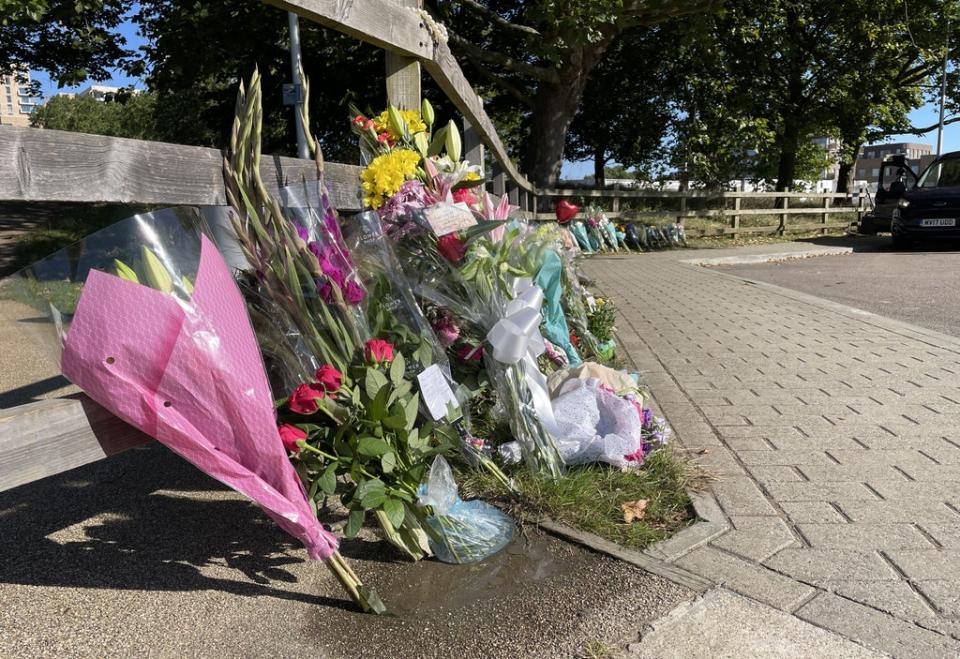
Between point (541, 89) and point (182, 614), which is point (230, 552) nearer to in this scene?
point (182, 614)

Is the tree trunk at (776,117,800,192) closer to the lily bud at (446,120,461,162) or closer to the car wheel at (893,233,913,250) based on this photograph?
the car wheel at (893,233,913,250)

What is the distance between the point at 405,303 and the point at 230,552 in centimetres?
105

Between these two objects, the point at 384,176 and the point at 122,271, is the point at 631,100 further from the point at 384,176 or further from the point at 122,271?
the point at 122,271

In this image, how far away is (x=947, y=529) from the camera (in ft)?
8.48

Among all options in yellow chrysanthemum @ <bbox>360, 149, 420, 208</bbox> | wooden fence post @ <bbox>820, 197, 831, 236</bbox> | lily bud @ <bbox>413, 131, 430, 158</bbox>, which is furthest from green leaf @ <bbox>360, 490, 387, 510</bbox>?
wooden fence post @ <bbox>820, 197, 831, 236</bbox>

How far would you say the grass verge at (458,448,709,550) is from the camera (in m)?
2.66

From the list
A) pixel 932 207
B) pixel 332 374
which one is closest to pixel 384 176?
pixel 332 374

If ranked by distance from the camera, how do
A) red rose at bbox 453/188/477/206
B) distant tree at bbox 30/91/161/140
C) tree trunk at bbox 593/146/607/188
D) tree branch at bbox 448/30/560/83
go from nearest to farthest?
red rose at bbox 453/188/477/206 → tree branch at bbox 448/30/560/83 → tree trunk at bbox 593/146/607/188 → distant tree at bbox 30/91/161/140

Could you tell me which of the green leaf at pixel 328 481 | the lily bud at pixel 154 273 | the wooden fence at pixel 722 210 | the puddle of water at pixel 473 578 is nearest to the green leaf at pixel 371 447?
the green leaf at pixel 328 481

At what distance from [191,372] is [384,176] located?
1355mm

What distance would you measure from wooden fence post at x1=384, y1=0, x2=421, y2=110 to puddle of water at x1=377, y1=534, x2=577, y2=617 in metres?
2.19

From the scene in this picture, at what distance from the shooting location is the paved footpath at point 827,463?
7.20ft

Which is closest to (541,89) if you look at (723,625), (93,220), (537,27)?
(537,27)

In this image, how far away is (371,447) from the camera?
7.19 ft
